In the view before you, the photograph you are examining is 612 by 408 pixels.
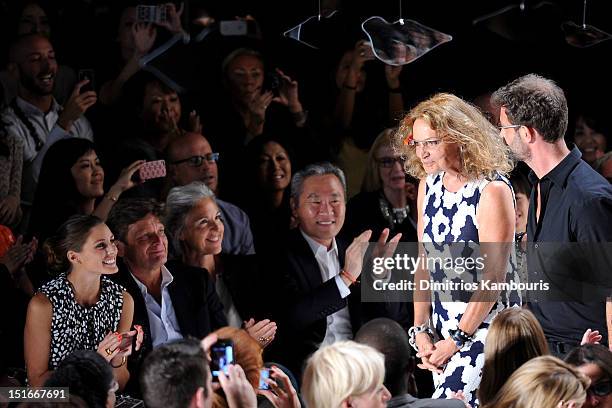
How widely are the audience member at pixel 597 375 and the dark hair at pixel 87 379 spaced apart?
144cm

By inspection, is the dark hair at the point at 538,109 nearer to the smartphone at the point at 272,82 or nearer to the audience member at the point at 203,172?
the audience member at the point at 203,172

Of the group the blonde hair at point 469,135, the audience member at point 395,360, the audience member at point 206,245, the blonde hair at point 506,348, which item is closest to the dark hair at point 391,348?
the audience member at point 395,360

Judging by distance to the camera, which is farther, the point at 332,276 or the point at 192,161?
the point at 192,161

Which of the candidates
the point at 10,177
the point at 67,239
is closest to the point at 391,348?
the point at 67,239

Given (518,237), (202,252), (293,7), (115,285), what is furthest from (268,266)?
(293,7)

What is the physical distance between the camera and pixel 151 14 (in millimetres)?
5664

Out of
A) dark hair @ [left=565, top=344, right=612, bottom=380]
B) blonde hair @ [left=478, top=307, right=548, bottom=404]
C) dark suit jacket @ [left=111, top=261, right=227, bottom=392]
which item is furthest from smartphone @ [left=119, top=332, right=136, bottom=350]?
dark hair @ [left=565, top=344, right=612, bottom=380]

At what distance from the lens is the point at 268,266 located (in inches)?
197

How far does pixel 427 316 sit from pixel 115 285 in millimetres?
1262

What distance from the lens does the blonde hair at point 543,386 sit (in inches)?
128

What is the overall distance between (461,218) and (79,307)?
1478 mm

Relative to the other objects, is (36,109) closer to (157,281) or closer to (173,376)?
(157,281)

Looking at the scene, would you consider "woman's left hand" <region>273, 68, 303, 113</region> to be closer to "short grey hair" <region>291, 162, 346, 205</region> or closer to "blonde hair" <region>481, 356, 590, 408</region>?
"short grey hair" <region>291, 162, 346, 205</region>

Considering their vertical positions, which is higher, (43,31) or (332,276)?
(43,31)
